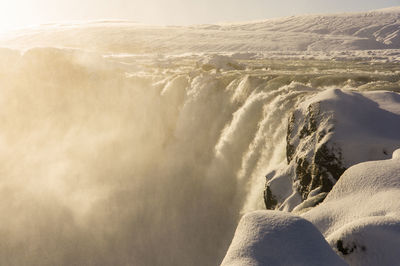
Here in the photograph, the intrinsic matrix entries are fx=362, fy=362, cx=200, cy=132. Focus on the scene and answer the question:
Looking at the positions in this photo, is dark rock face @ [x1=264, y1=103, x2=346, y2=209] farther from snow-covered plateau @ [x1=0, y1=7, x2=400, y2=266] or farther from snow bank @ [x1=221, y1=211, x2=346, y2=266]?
snow bank @ [x1=221, y1=211, x2=346, y2=266]

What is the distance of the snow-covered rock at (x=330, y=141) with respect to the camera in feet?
26.6

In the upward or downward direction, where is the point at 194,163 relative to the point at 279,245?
downward

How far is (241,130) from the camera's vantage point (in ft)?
54.4

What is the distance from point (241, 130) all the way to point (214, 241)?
557 cm

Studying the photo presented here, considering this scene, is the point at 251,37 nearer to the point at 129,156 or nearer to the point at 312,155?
the point at 129,156

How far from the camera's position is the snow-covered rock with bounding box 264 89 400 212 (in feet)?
26.6

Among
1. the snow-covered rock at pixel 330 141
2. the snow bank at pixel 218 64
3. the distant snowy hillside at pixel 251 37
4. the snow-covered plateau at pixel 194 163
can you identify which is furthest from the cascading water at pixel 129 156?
the distant snowy hillside at pixel 251 37

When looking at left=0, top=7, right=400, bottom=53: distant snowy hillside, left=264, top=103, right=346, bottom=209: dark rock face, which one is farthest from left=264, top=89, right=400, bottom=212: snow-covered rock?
left=0, top=7, right=400, bottom=53: distant snowy hillside

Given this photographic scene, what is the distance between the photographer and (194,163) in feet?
65.9

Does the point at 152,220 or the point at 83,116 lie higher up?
the point at 83,116

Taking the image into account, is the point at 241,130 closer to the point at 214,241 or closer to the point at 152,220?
the point at 214,241

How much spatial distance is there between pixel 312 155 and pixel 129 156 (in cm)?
1690

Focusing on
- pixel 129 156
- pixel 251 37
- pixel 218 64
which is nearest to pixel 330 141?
pixel 129 156

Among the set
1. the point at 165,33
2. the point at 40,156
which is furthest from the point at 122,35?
the point at 40,156
